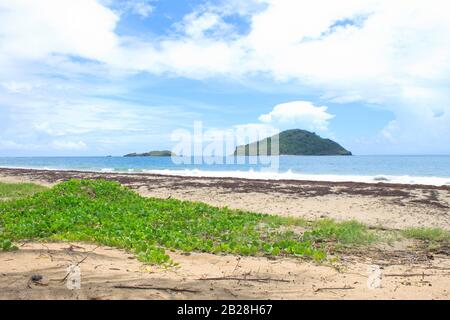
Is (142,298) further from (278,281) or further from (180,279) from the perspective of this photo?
(278,281)

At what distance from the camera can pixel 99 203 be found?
44.3 feet

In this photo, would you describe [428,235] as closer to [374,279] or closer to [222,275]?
[374,279]

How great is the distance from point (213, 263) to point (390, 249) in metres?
4.76

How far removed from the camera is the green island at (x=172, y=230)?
8.68m

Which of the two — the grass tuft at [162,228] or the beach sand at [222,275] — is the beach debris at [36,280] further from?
the grass tuft at [162,228]

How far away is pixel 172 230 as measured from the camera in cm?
1041

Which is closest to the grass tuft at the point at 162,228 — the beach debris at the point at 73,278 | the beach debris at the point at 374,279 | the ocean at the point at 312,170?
the beach debris at the point at 374,279

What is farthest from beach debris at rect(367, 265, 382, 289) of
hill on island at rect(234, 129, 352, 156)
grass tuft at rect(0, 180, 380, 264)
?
hill on island at rect(234, 129, 352, 156)

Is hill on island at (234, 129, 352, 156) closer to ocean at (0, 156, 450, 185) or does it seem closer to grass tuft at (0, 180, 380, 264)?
ocean at (0, 156, 450, 185)

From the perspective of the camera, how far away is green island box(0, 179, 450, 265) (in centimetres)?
868

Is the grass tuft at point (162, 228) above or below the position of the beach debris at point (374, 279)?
above

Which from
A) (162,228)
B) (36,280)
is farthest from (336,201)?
(36,280)
